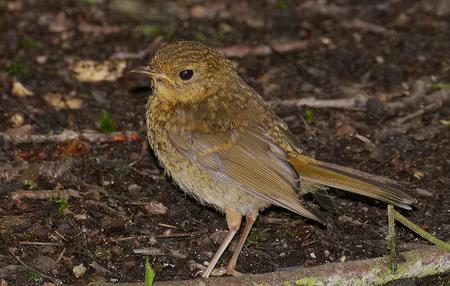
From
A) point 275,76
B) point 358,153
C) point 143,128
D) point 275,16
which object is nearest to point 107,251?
point 143,128

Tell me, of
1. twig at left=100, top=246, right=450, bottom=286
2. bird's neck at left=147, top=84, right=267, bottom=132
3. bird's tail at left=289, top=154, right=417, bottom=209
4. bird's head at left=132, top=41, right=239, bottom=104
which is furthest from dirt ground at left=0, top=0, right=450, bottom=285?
bird's head at left=132, top=41, right=239, bottom=104

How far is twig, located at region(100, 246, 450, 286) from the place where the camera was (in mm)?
4805

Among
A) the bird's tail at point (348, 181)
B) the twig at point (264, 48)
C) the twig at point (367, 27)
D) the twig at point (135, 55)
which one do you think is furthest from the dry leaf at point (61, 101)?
the twig at point (367, 27)

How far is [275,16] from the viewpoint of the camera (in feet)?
29.2

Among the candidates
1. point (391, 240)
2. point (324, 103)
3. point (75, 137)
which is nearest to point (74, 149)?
point (75, 137)

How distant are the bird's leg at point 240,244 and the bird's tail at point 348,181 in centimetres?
49

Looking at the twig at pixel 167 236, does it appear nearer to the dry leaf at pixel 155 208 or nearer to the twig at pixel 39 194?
the dry leaf at pixel 155 208

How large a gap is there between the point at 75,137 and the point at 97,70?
4.47 ft

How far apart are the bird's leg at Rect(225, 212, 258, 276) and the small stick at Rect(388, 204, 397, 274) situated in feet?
3.16

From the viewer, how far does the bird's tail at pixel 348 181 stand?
16.0 ft

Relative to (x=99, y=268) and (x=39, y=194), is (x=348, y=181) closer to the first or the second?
(x=99, y=268)

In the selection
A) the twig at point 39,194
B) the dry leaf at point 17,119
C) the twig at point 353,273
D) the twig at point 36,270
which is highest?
the twig at point 353,273

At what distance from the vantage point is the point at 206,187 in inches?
210

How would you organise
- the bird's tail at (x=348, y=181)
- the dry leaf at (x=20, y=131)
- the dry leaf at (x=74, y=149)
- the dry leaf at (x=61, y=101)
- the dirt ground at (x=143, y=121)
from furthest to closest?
1. the dry leaf at (x=61, y=101)
2. the dry leaf at (x=20, y=131)
3. the dry leaf at (x=74, y=149)
4. the dirt ground at (x=143, y=121)
5. the bird's tail at (x=348, y=181)
